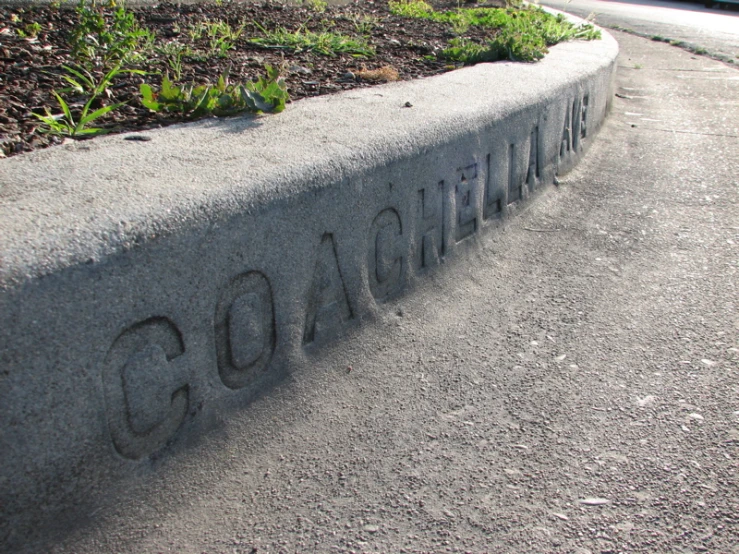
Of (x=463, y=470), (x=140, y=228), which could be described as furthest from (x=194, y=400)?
(x=463, y=470)

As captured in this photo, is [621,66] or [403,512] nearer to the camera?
[403,512]

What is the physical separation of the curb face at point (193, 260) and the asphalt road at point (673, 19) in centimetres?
709

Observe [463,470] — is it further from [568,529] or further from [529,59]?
[529,59]

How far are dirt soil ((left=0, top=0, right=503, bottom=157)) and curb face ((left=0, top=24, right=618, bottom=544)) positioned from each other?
399 mm

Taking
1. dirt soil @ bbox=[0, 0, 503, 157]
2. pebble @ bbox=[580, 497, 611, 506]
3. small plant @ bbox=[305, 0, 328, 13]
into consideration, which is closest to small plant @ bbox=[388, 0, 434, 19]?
dirt soil @ bbox=[0, 0, 503, 157]

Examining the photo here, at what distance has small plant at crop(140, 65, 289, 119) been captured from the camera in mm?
2918

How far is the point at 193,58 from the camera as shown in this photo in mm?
3947

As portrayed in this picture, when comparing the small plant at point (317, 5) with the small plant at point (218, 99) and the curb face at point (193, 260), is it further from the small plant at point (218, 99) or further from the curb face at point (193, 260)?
the small plant at point (218, 99)

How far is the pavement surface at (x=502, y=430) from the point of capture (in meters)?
1.87

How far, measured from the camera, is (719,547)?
1820 mm

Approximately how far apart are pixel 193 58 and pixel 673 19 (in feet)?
44.9

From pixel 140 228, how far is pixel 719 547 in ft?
5.72

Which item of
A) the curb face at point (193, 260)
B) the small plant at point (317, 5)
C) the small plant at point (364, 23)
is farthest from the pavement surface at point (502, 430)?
the small plant at point (317, 5)

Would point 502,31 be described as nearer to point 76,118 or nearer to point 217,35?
point 217,35
